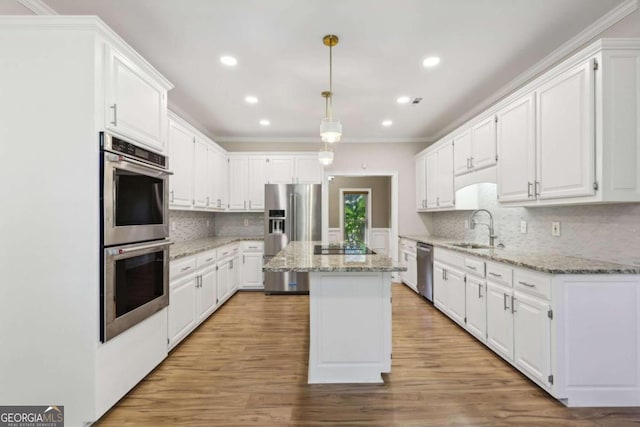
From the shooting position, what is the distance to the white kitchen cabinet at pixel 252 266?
4.77 m

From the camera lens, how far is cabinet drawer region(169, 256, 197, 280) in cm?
263

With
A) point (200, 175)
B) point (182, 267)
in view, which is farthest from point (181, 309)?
point (200, 175)

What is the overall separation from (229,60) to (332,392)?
9.70ft

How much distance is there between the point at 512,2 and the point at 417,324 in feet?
10.0

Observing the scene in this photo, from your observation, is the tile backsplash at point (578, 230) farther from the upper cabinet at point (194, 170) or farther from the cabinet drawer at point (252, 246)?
the upper cabinet at point (194, 170)

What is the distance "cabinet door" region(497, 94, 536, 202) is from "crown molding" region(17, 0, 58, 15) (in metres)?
3.73

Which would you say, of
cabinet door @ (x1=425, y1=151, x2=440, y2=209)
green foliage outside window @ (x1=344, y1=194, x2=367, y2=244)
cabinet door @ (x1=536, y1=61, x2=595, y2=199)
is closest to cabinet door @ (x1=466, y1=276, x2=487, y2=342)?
cabinet door @ (x1=536, y1=61, x2=595, y2=199)

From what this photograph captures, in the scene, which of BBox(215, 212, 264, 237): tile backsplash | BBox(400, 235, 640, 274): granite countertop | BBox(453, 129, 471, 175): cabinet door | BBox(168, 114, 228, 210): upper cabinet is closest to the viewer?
BBox(400, 235, 640, 274): granite countertop

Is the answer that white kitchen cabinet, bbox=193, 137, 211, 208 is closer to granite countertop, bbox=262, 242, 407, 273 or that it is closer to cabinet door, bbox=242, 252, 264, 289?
cabinet door, bbox=242, 252, 264, 289

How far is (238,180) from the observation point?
504cm

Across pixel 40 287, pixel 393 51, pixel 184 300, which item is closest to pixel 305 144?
pixel 393 51

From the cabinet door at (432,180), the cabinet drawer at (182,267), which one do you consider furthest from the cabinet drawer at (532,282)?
the cabinet drawer at (182,267)

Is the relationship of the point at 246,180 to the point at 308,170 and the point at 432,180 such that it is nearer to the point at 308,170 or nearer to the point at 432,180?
the point at 308,170

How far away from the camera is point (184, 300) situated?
2873mm
